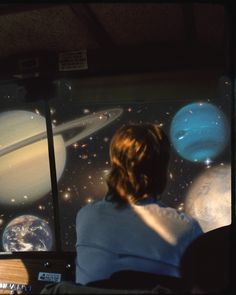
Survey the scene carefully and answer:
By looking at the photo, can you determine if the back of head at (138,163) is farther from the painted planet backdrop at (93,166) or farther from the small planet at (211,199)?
the small planet at (211,199)

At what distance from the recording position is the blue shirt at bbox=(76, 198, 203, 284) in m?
2.29

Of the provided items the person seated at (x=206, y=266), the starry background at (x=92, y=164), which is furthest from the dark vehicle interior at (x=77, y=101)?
the person seated at (x=206, y=266)

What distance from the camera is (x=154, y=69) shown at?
2.66 meters

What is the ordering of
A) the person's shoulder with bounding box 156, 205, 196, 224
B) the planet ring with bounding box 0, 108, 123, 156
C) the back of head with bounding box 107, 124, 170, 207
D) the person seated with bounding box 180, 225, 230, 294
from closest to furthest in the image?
the person seated with bounding box 180, 225, 230, 294 < the person's shoulder with bounding box 156, 205, 196, 224 < the back of head with bounding box 107, 124, 170, 207 < the planet ring with bounding box 0, 108, 123, 156

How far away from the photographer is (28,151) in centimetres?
284

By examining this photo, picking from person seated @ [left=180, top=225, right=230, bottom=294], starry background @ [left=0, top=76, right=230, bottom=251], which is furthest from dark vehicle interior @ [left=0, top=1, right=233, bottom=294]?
person seated @ [left=180, top=225, right=230, bottom=294]

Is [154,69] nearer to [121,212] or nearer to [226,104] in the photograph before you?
[226,104]

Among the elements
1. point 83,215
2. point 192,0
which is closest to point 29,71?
point 83,215

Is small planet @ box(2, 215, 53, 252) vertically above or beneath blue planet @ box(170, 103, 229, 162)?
beneath

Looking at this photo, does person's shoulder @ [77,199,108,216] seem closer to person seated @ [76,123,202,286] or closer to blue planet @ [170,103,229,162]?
person seated @ [76,123,202,286]

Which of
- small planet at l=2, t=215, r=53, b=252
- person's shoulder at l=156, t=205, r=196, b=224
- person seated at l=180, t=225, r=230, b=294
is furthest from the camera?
small planet at l=2, t=215, r=53, b=252

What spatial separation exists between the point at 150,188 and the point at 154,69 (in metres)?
0.71

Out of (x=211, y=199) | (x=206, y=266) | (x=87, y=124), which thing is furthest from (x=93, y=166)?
(x=206, y=266)

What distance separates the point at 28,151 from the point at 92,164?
44cm
